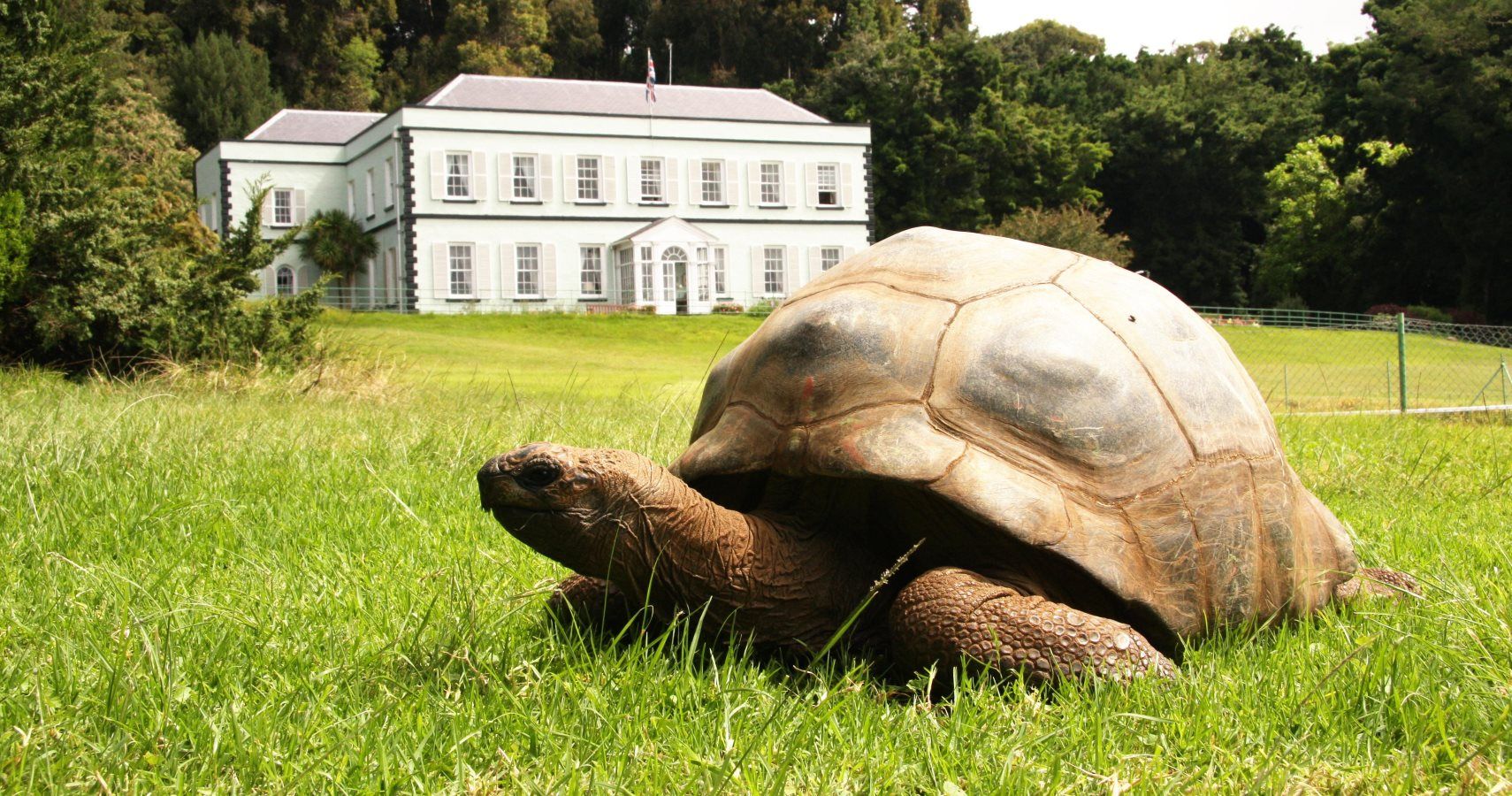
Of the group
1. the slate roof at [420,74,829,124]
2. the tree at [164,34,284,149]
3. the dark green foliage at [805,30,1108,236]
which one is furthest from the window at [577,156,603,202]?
the tree at [164,34,284,149]

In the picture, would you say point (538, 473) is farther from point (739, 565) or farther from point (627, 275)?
point (627, 275)

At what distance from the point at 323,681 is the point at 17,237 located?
1118 cm

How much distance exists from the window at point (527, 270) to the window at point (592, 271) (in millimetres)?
1523

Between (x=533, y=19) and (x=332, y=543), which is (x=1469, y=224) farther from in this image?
(x=332, y=543)

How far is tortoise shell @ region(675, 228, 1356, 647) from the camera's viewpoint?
A: 265cm

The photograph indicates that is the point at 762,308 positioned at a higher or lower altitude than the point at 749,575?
higher

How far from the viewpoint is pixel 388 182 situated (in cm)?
4116

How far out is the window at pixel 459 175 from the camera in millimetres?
40531

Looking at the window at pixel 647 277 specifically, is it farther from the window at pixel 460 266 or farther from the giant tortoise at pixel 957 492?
the giant tortoise at pixel 957 492

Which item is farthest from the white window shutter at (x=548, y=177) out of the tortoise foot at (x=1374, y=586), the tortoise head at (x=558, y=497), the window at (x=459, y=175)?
the tortoise head at (x=558, y=497)

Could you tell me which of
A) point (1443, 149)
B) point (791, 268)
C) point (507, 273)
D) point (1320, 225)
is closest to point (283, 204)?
point (507, 273)

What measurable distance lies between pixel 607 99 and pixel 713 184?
466cm

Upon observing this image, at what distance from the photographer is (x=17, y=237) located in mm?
11656

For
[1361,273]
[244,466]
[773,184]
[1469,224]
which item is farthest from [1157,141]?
[244,466]
